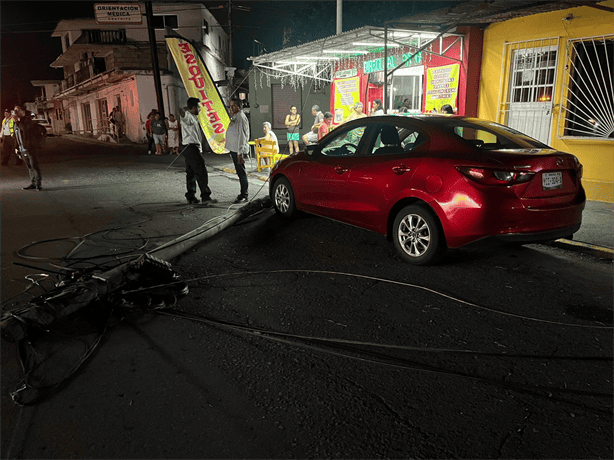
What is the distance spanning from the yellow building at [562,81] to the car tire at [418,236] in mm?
5357

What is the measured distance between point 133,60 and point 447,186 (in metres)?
27.5

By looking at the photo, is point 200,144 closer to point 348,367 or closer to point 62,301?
point 62,301

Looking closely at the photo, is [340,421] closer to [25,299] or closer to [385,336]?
[385,336]

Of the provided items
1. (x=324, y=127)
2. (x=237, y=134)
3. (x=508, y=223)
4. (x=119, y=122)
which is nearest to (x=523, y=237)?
(x=508, y=223)

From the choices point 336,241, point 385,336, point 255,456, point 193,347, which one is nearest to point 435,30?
point 336,241

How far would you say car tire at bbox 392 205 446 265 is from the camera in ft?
16.1

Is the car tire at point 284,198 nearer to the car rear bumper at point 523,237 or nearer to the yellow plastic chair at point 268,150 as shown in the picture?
the car rear bumper at point 523,237

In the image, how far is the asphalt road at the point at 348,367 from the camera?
2.41 m

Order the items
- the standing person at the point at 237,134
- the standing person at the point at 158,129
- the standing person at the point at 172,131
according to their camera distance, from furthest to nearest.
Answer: the standing person at the point at 172,131 → the standing person at the point at 158,129 → the standing person at the point at 237,134

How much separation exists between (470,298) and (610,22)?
6737 mm

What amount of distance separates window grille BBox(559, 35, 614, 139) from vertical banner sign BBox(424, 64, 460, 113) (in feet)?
8.20

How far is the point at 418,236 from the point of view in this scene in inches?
200

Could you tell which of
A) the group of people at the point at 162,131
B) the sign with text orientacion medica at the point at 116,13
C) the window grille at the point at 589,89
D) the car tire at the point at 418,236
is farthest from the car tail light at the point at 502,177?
the sign with text orientacion medica at the point at 116,13

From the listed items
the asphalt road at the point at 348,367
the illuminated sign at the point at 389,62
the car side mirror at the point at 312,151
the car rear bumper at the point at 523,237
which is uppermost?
the illuminated sign at the point at 389,62
